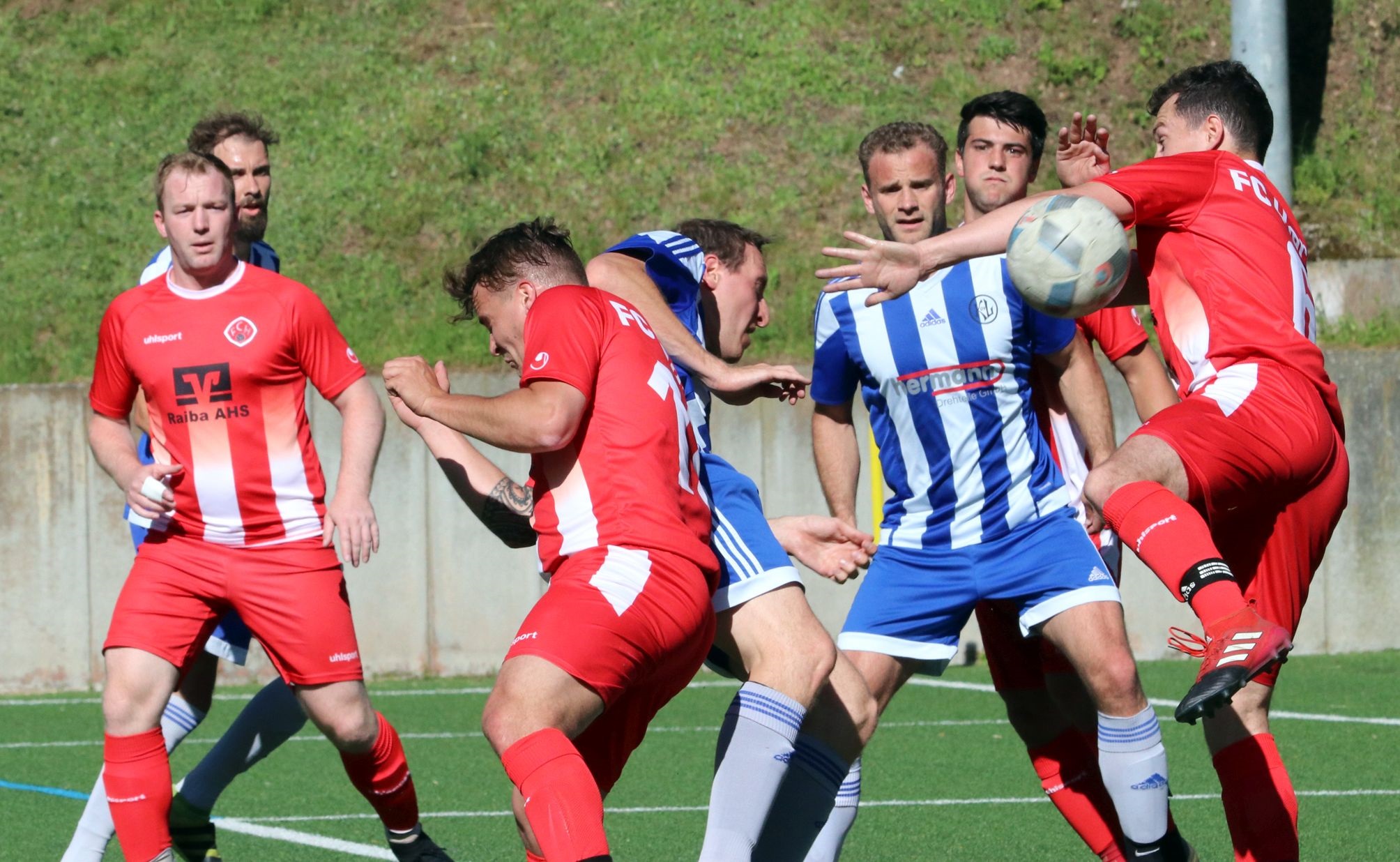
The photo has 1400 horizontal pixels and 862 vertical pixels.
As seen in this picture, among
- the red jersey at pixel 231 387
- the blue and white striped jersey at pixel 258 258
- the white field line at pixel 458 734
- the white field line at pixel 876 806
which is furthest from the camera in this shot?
the white field line at pixel 458 734

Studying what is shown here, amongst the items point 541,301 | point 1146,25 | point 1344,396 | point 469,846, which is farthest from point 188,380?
point 1146,25

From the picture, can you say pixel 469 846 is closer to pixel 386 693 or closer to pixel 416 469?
pixel 386 693

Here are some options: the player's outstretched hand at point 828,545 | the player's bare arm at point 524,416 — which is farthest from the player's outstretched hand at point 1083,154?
the player's bare arm at point 524,416

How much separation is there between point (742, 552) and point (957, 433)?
1066 millimetres

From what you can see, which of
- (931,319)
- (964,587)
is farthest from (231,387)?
(964,587)

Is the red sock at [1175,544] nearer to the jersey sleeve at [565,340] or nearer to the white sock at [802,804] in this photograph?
the white sock at [802,804]

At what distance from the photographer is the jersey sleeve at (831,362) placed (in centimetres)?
546

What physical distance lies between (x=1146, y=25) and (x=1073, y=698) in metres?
13.3

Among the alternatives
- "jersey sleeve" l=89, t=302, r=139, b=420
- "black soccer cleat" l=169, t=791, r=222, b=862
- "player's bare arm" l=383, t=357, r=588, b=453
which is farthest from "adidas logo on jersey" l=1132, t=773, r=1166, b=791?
"jersey sleeve" l=89, t=302, r=139, b=420

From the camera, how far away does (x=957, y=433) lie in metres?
5.19

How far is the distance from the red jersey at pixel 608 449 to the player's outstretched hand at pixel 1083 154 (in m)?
1.67

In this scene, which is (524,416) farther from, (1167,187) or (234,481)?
A: (1167,187)

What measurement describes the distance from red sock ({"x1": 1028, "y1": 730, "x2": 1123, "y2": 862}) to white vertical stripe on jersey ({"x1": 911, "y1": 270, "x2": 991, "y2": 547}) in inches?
30.1

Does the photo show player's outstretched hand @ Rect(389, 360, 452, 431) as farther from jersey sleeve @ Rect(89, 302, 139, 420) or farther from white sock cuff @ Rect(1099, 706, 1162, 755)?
white sock cuff @ Rect(1099, 706, 1162, 755)
